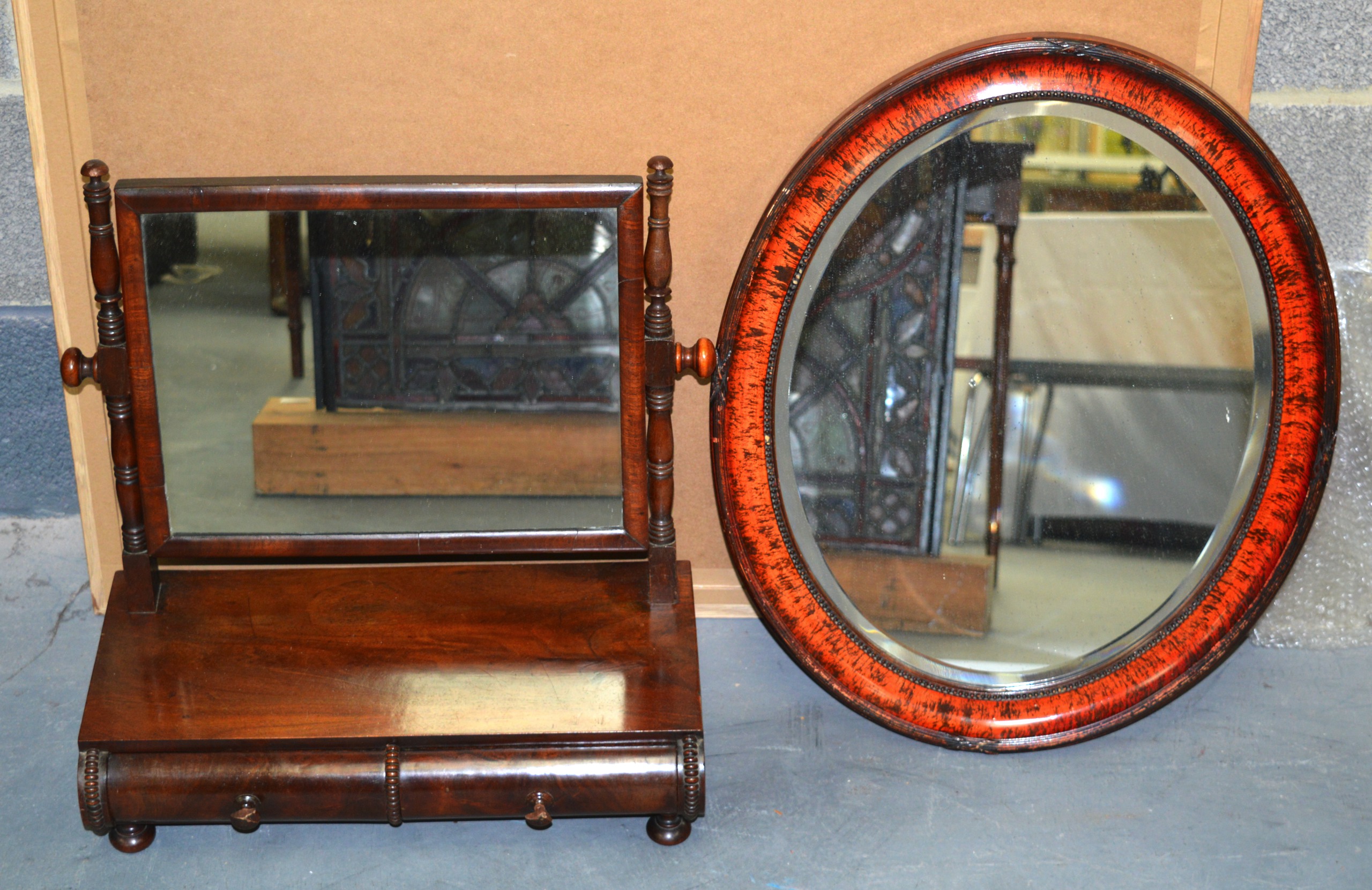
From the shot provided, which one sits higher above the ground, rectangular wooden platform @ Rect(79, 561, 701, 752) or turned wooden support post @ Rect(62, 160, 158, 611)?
turned wooden support post @ Rect(62, 160, 158, 611)

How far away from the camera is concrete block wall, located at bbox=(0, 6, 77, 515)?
1694mm

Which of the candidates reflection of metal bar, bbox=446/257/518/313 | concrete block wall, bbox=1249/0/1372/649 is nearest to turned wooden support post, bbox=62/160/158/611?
reflection of metal bar, bbox=446/257/518/313

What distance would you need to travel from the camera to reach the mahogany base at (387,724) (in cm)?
131

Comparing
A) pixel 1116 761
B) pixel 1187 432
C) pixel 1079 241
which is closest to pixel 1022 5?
pixel 1079 241

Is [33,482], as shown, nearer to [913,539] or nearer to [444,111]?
[444,111]

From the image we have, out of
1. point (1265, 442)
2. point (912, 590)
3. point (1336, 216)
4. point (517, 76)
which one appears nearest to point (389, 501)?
point (517, 76)

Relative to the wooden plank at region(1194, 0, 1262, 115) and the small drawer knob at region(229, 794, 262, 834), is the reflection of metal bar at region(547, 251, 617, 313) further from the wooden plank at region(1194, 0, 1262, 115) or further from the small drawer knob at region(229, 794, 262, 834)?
the wooden plank at region(1194, 0, 1262, 115)

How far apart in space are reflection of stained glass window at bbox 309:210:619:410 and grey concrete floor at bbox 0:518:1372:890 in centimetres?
51

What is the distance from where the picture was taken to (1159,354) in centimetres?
153

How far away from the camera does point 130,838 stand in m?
1.35

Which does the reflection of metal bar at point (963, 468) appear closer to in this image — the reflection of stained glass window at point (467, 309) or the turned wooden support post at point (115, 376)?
the reflection of stained glass window at point (467, 309)

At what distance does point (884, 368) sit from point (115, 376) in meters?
0.95

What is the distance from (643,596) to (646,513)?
0.12 metres

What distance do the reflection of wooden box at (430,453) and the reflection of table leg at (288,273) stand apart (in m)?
0.07
